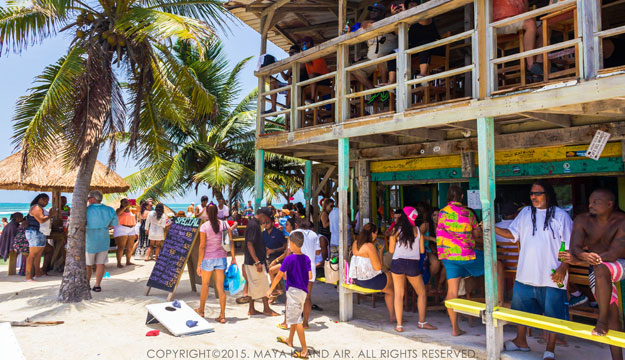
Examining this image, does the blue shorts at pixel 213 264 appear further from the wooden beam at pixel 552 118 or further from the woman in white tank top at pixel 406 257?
the wooden beam at pixel 552 118

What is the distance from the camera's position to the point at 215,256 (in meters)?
6.86

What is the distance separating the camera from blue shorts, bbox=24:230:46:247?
10.1m

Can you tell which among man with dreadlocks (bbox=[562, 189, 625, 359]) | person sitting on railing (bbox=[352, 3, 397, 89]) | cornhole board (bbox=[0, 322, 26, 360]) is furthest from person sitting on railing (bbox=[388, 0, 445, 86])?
cornhole board (bbox=[0, 322, 26, 360])

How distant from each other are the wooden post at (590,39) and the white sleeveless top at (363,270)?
369 centimetres

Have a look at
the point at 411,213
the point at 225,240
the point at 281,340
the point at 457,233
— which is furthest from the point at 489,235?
the point at 225,240

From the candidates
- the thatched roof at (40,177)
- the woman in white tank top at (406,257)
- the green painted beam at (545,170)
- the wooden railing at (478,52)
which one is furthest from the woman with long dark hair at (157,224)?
the woman in white tank top at (406,257)

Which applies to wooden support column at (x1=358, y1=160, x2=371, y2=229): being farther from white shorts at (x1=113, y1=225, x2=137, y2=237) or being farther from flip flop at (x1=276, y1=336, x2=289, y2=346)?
white shorts at (x1=113, y1=225, x2=137, y2=237)

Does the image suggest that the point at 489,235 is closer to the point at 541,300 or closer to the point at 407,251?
the point at 541,300


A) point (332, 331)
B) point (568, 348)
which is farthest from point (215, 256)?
point (568, 348)

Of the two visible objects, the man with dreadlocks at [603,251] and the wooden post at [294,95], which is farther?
the wooden post at [294,95]

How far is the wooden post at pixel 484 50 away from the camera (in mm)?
5367

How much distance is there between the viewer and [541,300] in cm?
499

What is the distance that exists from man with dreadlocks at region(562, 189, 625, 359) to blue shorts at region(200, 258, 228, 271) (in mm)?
4714

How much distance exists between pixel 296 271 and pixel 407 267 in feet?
5.74
